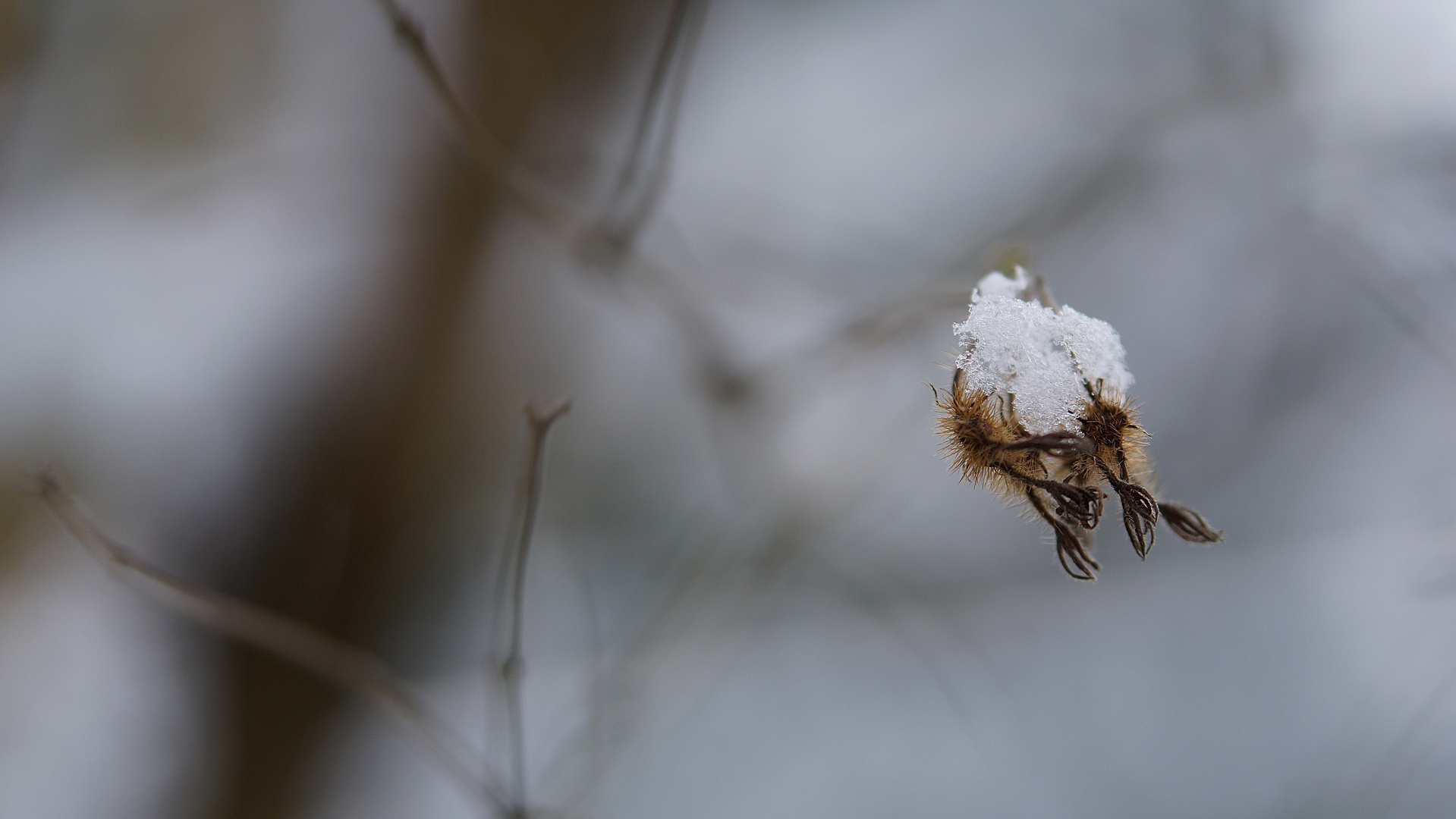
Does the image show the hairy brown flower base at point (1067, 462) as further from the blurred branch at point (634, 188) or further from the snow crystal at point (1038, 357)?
the blurred branch at point (634, 188)

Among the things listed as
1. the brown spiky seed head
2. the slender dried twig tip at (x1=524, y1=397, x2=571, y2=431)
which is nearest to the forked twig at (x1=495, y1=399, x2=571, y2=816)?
the slender dried twig tip at (x1=524, y1=397, x2=571, y2=431)

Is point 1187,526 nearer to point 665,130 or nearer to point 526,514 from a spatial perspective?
point 526,514

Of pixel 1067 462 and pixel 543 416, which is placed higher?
pixel 543 416

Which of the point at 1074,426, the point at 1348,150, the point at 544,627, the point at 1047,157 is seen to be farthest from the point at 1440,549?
the point at 544,627

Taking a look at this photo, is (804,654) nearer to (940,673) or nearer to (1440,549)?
(940,673)

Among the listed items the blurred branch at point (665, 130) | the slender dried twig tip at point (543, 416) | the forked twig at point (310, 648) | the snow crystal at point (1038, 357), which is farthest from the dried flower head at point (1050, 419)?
the forked twig at point (310, 648)

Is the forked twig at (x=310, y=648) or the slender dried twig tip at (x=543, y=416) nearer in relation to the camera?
the slender dried twig tip at (x=543, y=416)

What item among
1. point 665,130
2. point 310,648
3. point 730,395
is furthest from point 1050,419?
point 310,648
